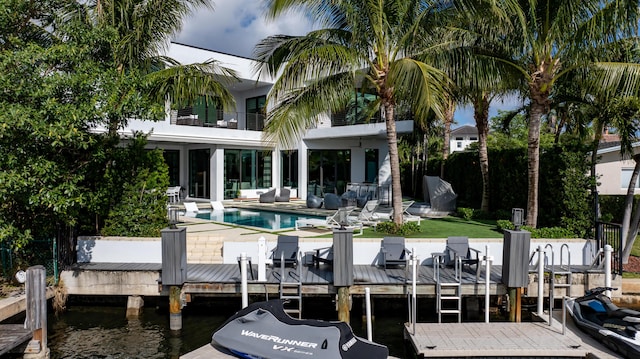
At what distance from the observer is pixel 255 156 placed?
25.9 meters

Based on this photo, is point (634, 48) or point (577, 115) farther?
point (577, 115)

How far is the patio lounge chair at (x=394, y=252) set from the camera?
1031 cm

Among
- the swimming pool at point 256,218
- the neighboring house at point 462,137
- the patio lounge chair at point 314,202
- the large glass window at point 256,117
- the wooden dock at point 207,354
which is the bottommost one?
the wooden dock at point 207,354

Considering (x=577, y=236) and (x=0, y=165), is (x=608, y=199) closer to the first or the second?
(x=577, y=236)

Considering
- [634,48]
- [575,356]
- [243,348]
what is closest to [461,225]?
[634,48]

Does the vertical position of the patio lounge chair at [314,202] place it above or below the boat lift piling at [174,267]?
above

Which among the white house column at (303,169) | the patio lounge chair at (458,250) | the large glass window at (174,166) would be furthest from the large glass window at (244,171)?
the patio lounge chair at (458,250)

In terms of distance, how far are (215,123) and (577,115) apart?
55.1 ft

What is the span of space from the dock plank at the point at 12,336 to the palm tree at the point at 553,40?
11379 millimetres

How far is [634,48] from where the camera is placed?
12.8 meters

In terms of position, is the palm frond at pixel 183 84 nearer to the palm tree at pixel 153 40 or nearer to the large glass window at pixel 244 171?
the palm tree at pixel 153 40

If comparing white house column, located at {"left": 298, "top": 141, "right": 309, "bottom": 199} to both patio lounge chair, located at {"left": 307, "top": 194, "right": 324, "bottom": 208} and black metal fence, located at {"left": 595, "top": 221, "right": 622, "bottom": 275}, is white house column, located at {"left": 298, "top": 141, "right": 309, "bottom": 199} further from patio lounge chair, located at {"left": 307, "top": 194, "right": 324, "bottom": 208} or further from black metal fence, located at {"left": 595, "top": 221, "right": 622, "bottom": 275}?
black metal fence, located at {"left": 595, "top": 221, "right": 622, "bottom": 275}

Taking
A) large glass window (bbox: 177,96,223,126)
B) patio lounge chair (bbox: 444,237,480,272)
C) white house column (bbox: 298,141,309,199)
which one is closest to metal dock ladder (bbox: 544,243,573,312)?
patio lounge chair (bbox: 444,237,480,272)

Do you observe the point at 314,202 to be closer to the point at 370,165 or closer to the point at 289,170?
the point at 370,165
